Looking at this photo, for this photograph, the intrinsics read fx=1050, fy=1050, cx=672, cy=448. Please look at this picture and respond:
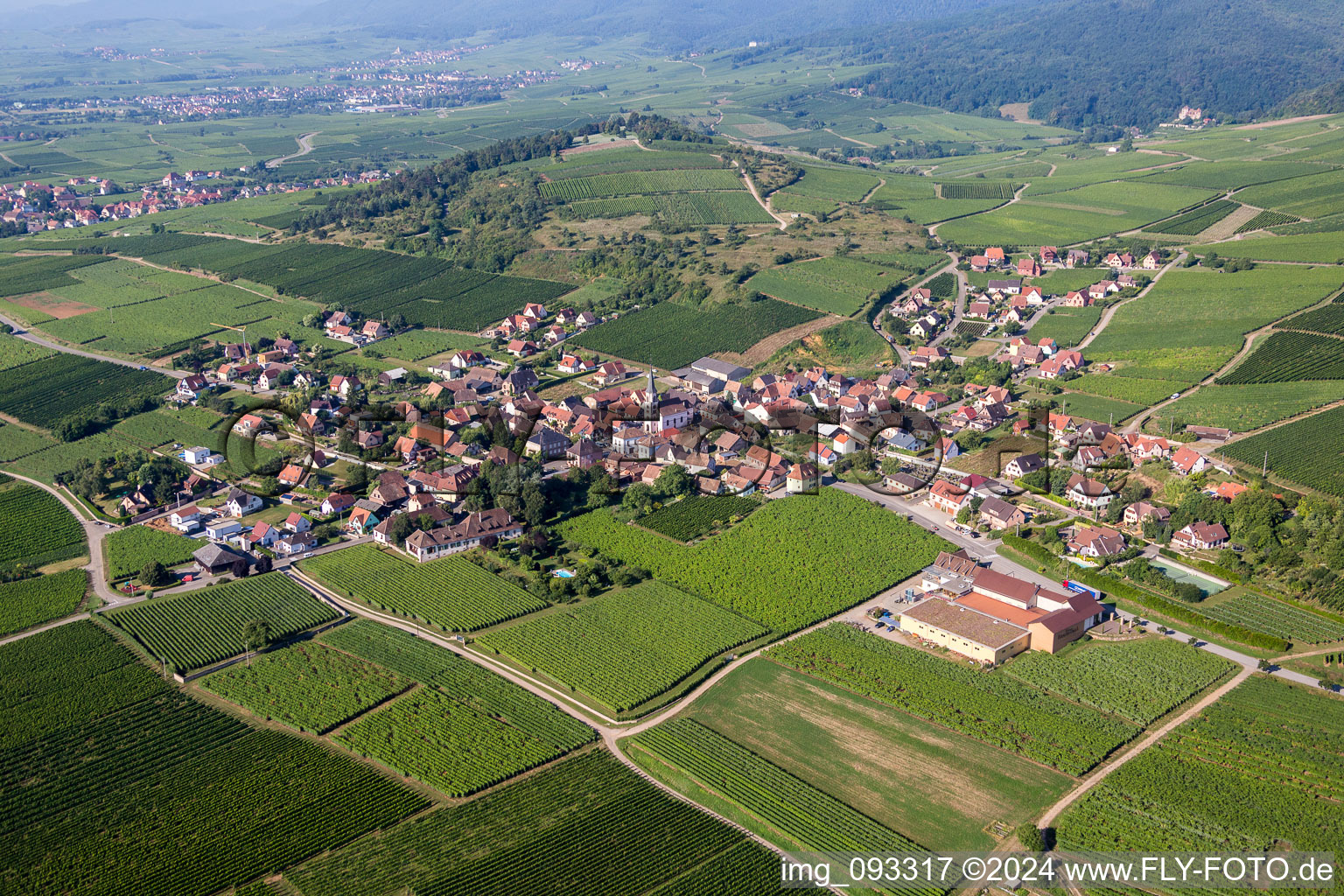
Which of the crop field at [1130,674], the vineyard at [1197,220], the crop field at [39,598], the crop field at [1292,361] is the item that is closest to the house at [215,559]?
the crop field at [39,598]

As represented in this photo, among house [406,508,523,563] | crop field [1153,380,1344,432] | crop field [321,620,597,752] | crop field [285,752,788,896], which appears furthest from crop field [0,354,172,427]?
crop field [1153,380,1344,432]

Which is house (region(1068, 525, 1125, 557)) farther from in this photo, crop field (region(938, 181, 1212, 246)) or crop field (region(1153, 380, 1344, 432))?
crop field (region(938, 181, 1212, 246))

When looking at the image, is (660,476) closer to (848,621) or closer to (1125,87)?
(848,621)

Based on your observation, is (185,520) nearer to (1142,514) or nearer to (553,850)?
(553,850)

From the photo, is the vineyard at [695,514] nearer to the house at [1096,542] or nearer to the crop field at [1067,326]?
the house at [1096,542]

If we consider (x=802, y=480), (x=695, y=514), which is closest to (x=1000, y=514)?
(x=802, y=480)
